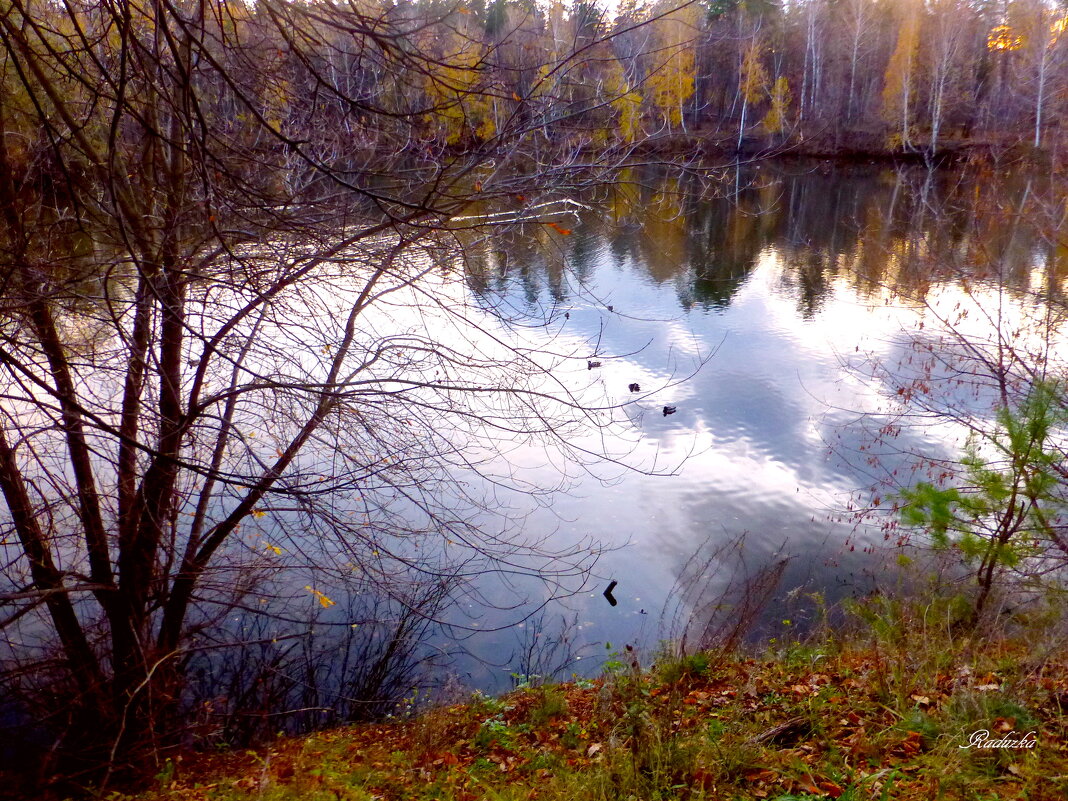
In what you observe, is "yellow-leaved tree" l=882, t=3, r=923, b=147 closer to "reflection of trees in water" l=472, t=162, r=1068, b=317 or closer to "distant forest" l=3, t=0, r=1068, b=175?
"distant forest" l=3, t=0, r=1068, b=175

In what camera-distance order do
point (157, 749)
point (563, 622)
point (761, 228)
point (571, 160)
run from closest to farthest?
point (157, 749), point (571, 160), point (563, 622), point (761, 228)

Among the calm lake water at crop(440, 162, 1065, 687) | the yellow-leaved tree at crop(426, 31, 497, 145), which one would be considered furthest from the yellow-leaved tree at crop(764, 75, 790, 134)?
the yellow-leaved tree at crop(426, 31, 497, 145)

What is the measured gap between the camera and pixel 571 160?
474 cm

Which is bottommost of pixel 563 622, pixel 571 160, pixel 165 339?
pixel 563 622

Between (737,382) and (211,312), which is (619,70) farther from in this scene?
(737,382)

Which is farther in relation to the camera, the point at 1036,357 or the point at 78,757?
the point at 1036,357

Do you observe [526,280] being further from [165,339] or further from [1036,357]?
[1036,357]

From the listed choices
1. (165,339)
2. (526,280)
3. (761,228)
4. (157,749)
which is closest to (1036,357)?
(526,280)

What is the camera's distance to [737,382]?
1087 cm

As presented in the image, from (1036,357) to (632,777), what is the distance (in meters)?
5.88
